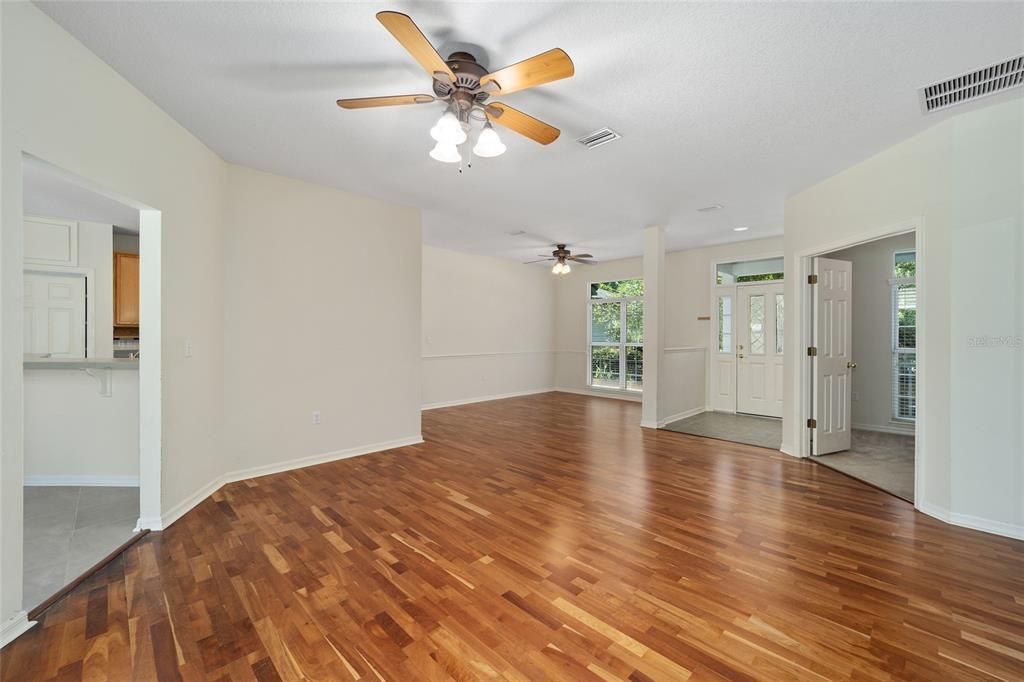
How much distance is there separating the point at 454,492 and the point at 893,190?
423 centimetres

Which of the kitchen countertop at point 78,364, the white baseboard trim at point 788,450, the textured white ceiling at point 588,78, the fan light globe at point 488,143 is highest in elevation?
the textured white ceiling at point 588,78

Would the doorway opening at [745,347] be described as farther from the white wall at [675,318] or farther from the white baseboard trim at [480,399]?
the white baseboard trim at [480,399]

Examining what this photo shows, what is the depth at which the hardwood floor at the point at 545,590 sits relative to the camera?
1559 millimetres

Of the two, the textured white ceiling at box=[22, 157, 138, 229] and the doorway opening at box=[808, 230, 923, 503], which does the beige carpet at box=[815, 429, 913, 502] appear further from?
the textured white ceiling at box=[22, 157, 138, 229]

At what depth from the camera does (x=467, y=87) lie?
211 centimetres

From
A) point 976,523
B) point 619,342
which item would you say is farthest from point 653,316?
point 976,523

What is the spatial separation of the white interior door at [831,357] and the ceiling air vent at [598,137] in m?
2.73

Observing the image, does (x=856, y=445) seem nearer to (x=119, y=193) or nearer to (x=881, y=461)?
(x=881, y=461)

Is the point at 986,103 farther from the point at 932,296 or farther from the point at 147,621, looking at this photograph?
the point at 147,621

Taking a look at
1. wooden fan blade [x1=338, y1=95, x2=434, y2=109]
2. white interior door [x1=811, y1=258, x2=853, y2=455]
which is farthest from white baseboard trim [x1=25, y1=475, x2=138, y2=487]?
white interior door [x1=811, y1=258, x2=853, y2=455]

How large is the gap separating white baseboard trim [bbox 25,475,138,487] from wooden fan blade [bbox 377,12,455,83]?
387 centimetres

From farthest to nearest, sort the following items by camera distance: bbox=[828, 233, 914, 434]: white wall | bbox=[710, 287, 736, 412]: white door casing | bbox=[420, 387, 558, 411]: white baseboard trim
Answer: bbox=[420, 387, 558, 411]: white baseboard trim
bbox=[710, 287, 736, 412]: white door casing
bbox=[828, 233, 914, 434]: white wall

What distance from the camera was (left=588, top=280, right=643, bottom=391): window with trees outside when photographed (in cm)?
809

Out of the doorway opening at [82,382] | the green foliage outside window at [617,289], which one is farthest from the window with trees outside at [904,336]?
the doorway opening at [82,382]
